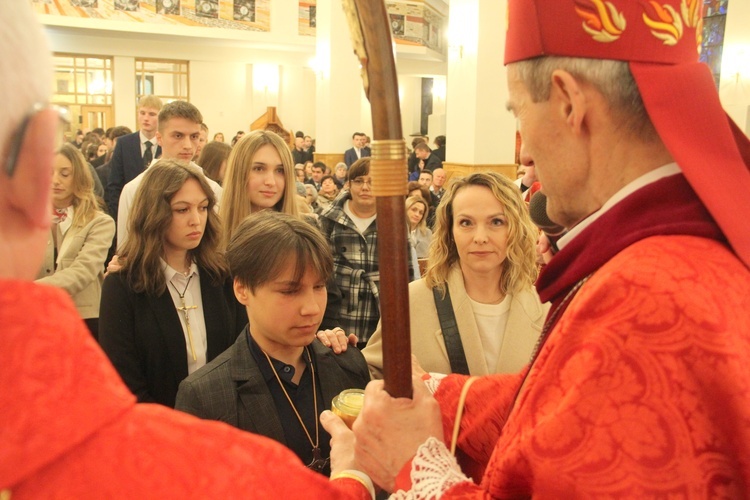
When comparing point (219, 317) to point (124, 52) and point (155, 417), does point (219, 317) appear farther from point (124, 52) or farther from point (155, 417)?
point (124, 52)

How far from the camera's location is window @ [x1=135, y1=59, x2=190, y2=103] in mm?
19969

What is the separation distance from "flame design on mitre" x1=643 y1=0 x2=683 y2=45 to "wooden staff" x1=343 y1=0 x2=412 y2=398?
1.51ft

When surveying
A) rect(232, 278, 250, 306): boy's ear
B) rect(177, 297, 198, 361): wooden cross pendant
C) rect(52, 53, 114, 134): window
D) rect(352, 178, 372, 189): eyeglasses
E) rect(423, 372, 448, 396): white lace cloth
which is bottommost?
rect(177, 297, 198, 361): wooden cross pendant

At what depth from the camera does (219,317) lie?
2.82 metres

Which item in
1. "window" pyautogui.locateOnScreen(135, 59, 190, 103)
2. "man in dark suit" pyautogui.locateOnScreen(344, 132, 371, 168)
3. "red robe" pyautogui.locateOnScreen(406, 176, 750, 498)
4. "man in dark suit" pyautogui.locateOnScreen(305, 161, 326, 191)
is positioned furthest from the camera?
"window" pyautogui.locateOnScreen(135, 59, 190, 103)

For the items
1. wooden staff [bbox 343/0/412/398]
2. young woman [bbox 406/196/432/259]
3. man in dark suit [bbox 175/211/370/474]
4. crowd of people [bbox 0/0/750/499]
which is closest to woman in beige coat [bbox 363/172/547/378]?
crowd of people [bbox 0/0/750/499]

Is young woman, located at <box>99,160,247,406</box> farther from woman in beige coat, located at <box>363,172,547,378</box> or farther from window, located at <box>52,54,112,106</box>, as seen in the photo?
window, located at <box>52,54,112,106</box>

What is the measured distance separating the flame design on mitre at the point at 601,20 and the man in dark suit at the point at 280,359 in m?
1.21

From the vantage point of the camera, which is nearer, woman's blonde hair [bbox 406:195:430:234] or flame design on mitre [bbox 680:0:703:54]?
flame design on mitre [bbox 680:0:703:54]

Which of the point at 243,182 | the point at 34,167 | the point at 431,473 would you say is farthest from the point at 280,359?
the point at 243,182

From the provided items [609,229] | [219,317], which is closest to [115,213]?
[219,317]

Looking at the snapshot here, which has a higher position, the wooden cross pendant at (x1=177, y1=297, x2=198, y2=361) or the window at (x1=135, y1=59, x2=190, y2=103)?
the window at (x1=135, y1=59, x2=190, y2=103)

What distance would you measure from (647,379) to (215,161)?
→ 14.9ft

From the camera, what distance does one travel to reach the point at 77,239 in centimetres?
411
